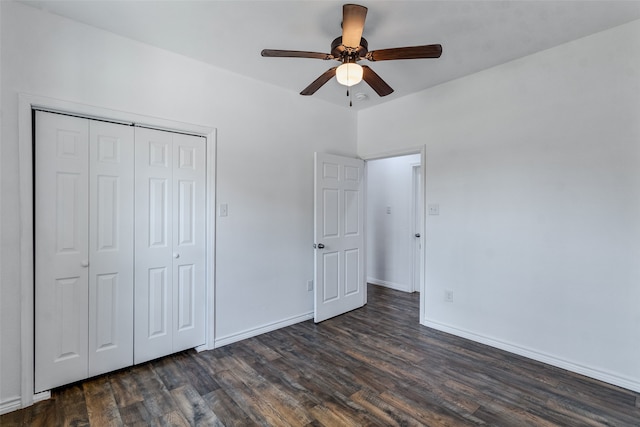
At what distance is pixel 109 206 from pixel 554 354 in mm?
3870

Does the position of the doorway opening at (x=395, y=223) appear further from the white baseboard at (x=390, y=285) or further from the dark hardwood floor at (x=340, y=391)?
the dark hardwood floor at (x=340, y=391)

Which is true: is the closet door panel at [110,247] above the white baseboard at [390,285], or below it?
→ above

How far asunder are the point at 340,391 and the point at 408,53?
2381 mm

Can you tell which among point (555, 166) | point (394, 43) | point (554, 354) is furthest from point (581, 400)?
point (394, 43)

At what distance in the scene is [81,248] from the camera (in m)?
2.25

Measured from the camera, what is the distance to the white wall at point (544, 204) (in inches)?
89.0

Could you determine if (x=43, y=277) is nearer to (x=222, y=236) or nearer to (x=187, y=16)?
(x=222, y=236)

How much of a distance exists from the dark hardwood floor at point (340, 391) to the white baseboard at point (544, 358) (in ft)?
0.22

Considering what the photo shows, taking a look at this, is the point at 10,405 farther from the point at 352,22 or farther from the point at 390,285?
the point at 390,285

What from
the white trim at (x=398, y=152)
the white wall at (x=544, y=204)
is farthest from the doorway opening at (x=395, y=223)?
the white wall at (x=544, y=204)

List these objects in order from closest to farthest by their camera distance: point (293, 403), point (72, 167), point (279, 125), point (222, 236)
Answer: point (293, 403) < point (72, 167) < point (222, 236) < point (279, 125)

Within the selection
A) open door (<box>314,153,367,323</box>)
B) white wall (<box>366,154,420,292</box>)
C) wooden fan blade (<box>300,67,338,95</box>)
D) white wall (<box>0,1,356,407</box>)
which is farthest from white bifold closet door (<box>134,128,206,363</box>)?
white wall (<box>366,154,420,292</box>)

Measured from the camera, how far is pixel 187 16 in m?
2.15

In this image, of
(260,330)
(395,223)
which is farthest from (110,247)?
(395,223)
